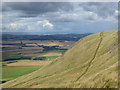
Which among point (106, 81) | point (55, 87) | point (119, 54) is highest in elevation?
point (119, 54)

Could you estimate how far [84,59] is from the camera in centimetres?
13275

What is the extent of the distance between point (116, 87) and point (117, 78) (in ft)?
20.8

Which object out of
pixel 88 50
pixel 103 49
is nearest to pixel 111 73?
pixel 103 49

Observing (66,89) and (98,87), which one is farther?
(66,89)

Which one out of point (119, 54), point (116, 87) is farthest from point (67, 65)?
point (116, 87)

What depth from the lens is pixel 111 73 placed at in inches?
2803

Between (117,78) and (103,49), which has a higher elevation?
(103,49)

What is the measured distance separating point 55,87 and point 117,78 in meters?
30.5

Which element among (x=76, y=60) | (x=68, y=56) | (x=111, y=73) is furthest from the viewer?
(x=68, y=56)

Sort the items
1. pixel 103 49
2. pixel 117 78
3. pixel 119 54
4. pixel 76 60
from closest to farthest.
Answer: pixel 117 78 → pixel 119 54 → pixel 103 49 → pixel 76 60

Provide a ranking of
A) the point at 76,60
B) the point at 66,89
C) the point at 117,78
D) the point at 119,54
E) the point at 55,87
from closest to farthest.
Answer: the point at 117,78, the point at 66,89, the point at 55,87, the point at 119,54, the point at 76,60

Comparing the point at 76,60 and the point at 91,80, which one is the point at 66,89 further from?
the point at 76,60

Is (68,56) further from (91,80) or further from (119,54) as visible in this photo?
(91,80)

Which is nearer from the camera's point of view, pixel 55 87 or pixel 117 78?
pixel 117 78
